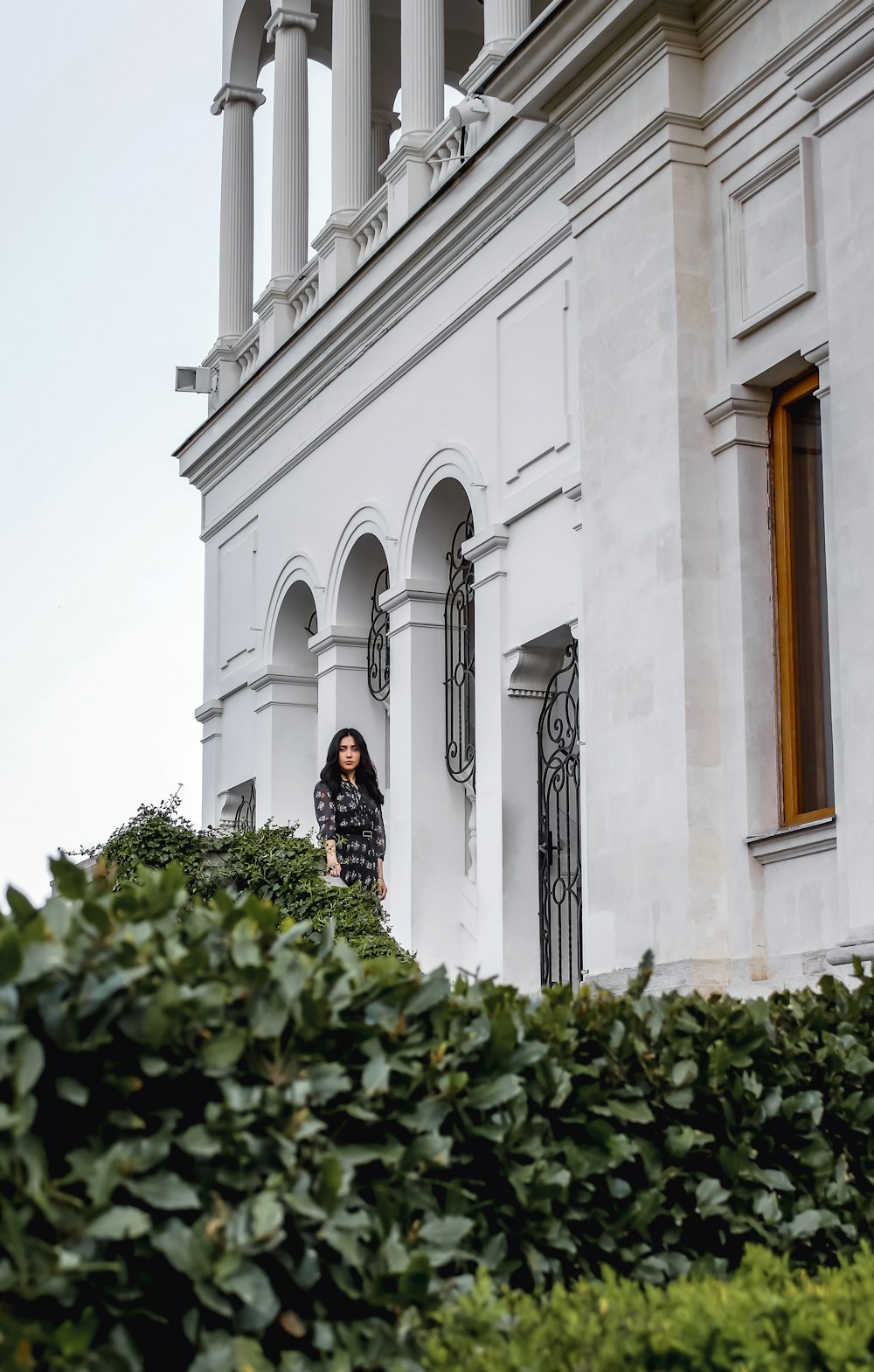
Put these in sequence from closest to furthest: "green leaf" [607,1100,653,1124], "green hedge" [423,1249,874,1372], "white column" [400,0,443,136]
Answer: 1. "green hedge" [423,1249,874,1372]
2. "green leaf" [607,1100,653,1124]
3. "white column" [400,0,443,136]

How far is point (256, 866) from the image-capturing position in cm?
1295

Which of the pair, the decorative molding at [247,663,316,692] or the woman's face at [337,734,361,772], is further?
the decorative molding at [247,663,316,692]

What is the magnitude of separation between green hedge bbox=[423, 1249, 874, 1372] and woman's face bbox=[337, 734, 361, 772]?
11620mm

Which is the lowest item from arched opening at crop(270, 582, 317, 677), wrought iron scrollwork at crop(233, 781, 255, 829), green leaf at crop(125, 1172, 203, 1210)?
green leaf at crop(125, 1172, 203, 1210)

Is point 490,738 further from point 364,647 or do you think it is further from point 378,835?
point 364,647

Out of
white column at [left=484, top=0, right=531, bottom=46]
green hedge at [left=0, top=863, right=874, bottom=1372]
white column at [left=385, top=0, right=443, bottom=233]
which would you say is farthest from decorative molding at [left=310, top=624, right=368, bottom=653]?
green hedge at [left=0, top=863, right=874, bottom=1372]

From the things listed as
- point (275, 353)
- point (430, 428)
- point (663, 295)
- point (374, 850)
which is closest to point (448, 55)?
point (275, 353)

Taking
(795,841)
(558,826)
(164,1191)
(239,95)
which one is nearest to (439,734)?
(558,826)

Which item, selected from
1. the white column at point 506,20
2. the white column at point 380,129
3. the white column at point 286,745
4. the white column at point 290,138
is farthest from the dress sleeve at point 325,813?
the white column at point 380,129

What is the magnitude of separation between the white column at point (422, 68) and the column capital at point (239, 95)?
18.6ft

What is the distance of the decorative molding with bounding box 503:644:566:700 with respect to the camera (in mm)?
13062

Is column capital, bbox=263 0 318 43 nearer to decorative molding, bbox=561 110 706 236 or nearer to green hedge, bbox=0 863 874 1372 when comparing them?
decorative molding, bbox=561 110 706 236

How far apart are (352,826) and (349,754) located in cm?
66

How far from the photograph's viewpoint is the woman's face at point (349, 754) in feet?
49.4
